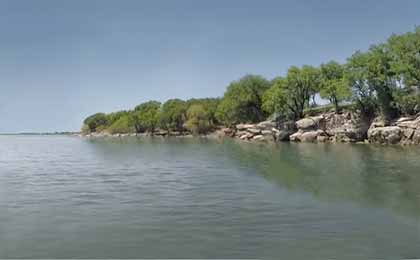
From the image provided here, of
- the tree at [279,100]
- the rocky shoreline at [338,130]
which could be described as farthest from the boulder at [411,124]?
the tree at [279,100]

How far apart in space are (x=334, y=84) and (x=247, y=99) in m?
35.6

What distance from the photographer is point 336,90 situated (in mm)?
65312

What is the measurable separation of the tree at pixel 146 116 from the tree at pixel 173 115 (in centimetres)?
468

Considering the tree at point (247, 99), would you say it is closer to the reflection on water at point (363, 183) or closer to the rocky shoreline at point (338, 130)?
the rocky shoreline at point (338, 130)

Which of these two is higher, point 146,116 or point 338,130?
point 146,116

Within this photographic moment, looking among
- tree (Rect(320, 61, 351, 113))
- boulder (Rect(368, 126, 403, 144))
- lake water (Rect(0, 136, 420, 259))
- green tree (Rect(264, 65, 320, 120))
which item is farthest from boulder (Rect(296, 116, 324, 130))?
lake water (Rect(0, 136, 420, 259))

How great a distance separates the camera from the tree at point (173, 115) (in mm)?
134875

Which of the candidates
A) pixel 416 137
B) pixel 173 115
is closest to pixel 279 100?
pixel 416 137

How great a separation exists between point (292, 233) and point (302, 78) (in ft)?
233

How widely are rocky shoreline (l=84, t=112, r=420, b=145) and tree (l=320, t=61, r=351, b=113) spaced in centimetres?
391

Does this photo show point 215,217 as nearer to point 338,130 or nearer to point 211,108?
point 338,130

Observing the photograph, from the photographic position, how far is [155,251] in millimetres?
8969

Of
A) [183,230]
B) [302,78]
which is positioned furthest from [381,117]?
[183,230]

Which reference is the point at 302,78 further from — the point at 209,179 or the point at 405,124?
the point at 209,179
